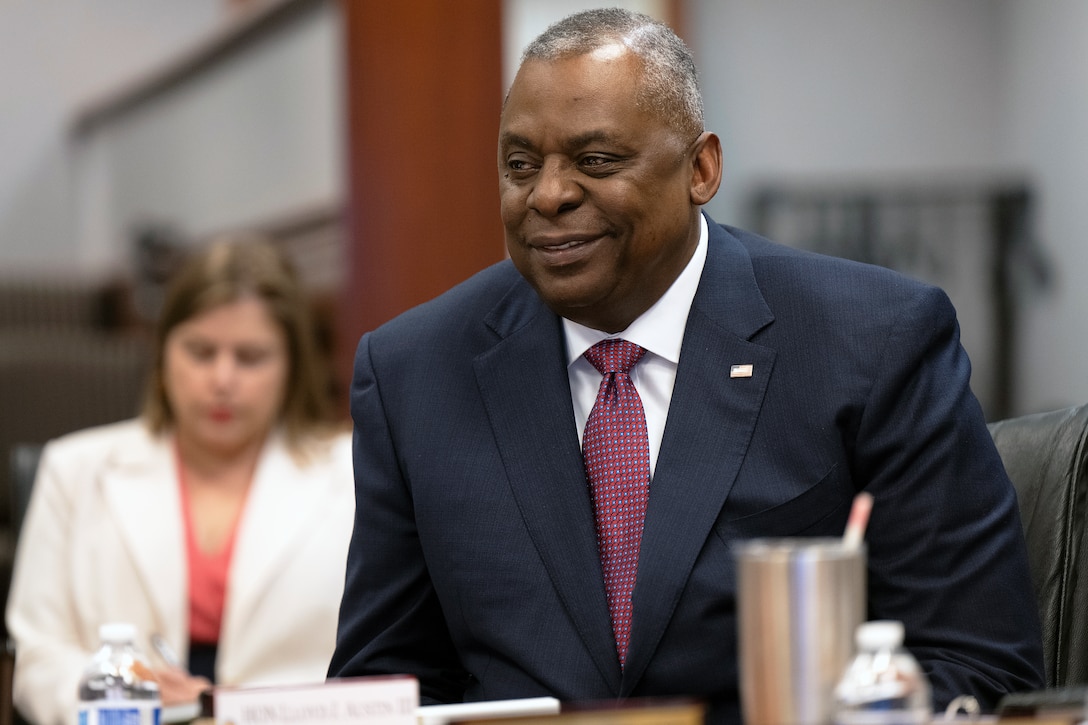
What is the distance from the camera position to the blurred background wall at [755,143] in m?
3.43

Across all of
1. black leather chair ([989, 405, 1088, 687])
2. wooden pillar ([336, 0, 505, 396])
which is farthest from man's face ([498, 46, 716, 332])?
wooden pillar ([336, 0, 505, 396])

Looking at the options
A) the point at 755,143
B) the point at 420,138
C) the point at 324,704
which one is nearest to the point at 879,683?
the point at 324,704

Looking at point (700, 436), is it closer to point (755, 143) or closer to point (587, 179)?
point (587, 179)

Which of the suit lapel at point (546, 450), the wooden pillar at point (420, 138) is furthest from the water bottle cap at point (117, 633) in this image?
the wooden pillar at point (420, 138)

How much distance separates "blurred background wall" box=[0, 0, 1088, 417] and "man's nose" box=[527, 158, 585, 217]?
6.54 feet

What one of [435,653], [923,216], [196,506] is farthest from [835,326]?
[923,216]

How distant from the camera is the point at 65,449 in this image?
2.76m

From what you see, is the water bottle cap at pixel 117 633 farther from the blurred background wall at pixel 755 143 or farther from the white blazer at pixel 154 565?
the blurred background wall at pixel 755 143

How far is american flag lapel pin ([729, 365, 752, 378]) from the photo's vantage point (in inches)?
58.7

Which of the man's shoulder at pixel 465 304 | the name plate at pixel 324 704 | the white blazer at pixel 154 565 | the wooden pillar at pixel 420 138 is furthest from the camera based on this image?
the wooden pillar at pixel 420 138

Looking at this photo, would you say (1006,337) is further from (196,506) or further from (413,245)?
(196,506)

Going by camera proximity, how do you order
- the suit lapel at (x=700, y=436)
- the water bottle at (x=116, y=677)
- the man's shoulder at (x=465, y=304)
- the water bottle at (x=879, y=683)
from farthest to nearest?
Result: the man's shoulder at (x=465, y=304)
the suit lapel at (x=700, y=436)
the water bottle at (x=116, y=677)
the water bottle at (x=879, y=683)

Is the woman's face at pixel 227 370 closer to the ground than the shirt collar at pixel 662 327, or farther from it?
closer to the ground

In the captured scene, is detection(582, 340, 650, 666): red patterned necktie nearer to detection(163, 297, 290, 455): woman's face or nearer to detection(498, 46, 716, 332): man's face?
detection(498, 46, 716, 332): man's face
